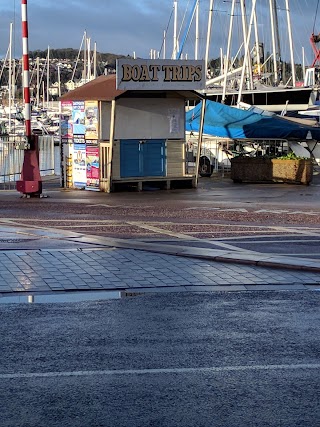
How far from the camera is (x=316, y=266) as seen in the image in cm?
1124

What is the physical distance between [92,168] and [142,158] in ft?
4.59

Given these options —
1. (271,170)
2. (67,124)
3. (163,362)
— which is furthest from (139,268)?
(271,170)

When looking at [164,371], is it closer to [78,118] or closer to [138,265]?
[138,265]

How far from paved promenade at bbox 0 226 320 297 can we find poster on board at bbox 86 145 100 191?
10.9 m

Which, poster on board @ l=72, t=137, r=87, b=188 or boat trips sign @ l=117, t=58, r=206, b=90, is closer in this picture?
boat trips sign @ l=117, t=58, r=206, b=90

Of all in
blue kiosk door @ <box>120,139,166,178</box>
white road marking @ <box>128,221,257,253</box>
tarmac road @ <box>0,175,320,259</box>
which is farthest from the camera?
blue kiosk door @ <box>120,139,166,178</box>

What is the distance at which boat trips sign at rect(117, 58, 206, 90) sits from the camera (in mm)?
23047

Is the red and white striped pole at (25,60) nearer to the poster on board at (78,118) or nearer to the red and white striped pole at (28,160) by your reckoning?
the red and white striped pole at (28,160)

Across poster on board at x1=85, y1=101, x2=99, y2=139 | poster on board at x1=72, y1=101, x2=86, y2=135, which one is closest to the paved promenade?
poster on board at x1=85, y1=101, x2=99, y2=139

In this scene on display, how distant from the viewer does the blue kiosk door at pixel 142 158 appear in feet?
79.4

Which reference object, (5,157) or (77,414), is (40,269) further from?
(5,157)

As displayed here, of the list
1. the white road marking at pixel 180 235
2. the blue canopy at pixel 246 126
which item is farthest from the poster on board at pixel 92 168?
the blue canopy at pixel 246 126

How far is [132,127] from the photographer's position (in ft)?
80.0

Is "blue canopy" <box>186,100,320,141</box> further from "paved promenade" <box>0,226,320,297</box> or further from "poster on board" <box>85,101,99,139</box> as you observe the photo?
"paved promenade" <box>0,226,320,297</box>
